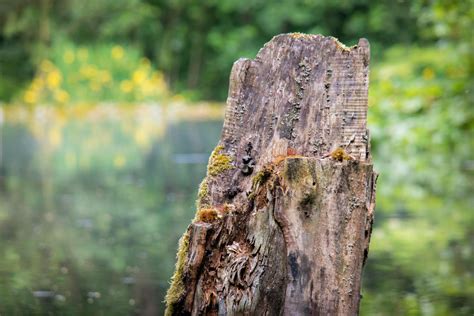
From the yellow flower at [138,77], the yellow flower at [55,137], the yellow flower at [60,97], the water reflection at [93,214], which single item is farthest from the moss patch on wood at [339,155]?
the yellow flower at [138,77]

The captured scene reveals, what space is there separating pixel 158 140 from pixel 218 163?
11015 millimetres

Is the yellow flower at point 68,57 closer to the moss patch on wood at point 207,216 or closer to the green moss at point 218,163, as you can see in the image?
the green moss at point 218,163

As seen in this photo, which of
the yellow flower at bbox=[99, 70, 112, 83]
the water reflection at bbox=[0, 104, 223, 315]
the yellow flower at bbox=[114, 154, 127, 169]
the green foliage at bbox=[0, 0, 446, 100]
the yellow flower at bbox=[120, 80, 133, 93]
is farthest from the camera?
the green foliage at bbox=[0, 0, 446, 100]

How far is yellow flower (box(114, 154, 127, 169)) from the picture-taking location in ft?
35.3

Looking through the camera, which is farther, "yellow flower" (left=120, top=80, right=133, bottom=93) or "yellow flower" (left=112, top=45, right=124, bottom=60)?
"yellow flower" (left=112, top=45, right=124, bottom=60)

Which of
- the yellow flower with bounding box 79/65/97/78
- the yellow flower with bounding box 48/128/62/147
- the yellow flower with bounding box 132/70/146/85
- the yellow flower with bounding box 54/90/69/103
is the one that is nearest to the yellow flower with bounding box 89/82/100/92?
the yellow flower with bounding box 79/65/97/78

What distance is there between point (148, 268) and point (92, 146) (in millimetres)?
7788

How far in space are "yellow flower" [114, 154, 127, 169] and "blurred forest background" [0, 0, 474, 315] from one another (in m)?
0.05

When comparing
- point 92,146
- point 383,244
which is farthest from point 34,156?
point 383,244

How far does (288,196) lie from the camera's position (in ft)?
10.1

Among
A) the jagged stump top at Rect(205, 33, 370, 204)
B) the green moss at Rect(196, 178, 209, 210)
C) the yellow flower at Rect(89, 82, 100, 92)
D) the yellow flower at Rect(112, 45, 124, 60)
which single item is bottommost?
the green moss at Rect(196, 178, 209, 210)

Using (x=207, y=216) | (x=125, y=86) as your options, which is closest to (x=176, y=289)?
(x=207, y=216)

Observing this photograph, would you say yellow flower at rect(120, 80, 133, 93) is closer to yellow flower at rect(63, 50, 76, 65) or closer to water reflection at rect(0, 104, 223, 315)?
yellow flower at rect(63, 50, 76, 65)

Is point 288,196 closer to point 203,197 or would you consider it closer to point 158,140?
point 203,197
